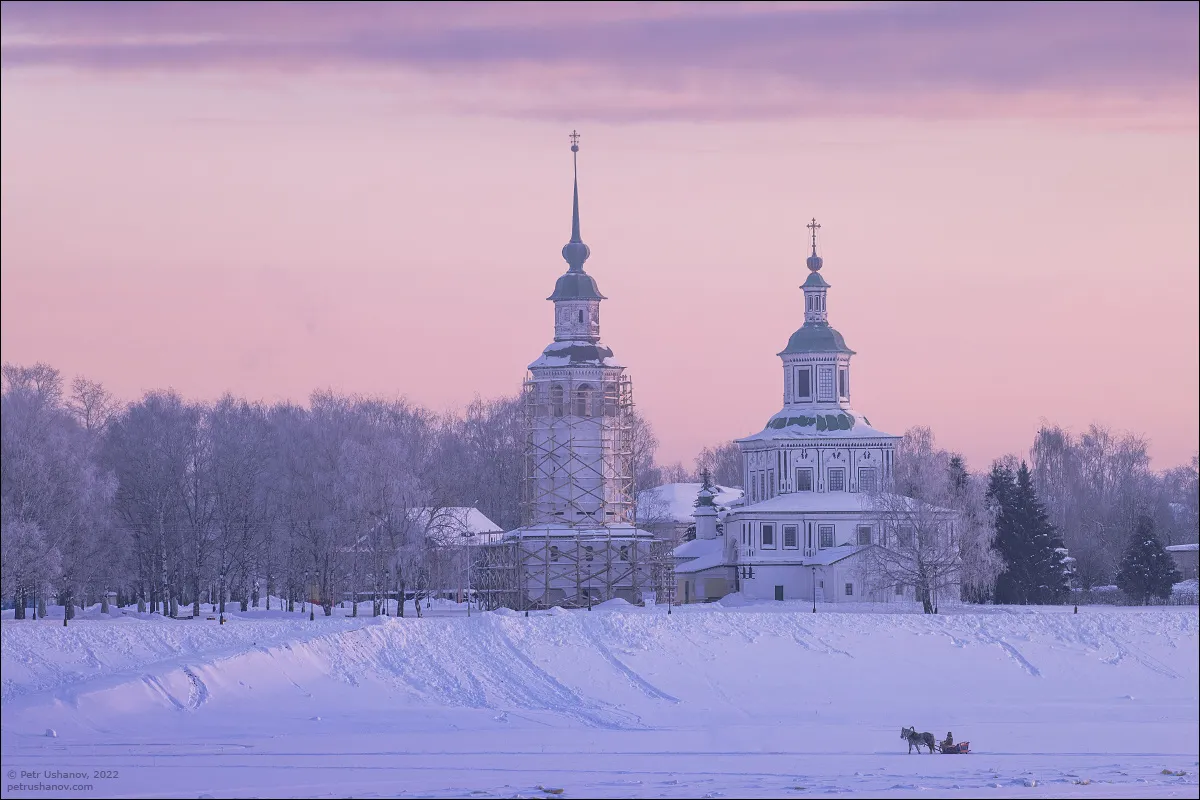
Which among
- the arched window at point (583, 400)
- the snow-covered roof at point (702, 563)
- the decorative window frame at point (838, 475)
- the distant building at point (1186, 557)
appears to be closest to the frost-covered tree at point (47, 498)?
the arched window at point (583, 400)

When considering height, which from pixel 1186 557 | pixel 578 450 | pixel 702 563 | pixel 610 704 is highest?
pixel 578 450

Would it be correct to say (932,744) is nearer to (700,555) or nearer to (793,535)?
(793,535)

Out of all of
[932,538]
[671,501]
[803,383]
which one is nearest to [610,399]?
[803,383]

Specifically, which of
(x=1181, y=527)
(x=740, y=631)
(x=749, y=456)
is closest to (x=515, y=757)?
(x=740, y=631)

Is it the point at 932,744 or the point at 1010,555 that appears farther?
the point at 1010,555

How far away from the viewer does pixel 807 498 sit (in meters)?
80.2

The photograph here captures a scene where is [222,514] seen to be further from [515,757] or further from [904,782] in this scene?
[904,782]

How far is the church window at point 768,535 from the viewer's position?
79500 mm

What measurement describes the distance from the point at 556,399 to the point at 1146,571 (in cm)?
2434

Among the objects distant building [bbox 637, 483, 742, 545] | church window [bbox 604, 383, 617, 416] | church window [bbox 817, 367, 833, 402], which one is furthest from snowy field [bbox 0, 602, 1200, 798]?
distant building [bbox 637, 483, 742, 545]

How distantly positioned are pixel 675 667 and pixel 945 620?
1059cm

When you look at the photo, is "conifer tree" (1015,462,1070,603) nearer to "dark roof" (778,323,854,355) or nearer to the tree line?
the tree line

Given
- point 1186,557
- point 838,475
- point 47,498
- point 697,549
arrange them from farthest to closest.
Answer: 1. point 1186,557
2. point 697,549
3. point 838,475
4. point 47,498

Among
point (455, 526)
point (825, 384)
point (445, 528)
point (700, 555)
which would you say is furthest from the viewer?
point (700, 555)
